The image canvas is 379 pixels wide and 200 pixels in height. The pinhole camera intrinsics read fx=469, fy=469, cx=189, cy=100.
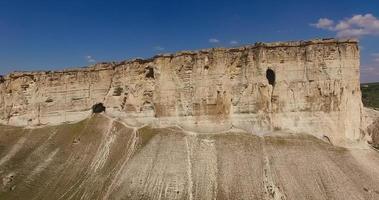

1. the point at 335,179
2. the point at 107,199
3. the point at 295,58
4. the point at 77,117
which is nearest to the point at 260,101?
the point at 295,58

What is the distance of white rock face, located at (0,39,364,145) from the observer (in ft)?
150

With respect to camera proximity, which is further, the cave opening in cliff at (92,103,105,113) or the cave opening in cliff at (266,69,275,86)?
the cave opening in cliff at (92,103,105,113)

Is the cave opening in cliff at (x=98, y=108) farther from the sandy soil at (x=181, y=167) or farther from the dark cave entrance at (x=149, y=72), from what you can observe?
the dark cave entrance at (x=149, y=72)

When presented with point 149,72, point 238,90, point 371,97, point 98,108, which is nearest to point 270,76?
point 238,90

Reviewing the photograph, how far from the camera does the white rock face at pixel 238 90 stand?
150 feet

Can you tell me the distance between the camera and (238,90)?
49.3 meters

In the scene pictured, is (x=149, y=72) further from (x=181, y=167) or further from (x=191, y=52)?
(x=181, y=167)

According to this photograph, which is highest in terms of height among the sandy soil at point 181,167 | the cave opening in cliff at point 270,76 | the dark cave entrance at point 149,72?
the dark cave entrance at point 149,72

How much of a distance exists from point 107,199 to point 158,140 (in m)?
8.51

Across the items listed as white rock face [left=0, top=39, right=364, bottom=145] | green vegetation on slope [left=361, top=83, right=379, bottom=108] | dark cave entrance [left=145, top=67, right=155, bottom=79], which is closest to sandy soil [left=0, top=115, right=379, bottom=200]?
white rock face [left=0, top=39, right=364, bottom=145]

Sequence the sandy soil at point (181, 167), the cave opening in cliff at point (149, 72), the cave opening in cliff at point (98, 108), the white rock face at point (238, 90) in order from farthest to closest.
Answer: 1. the cave opening in cliff at point (98, 108)
2. the cave opening in cliff at point (149, 72)
3. the white rock face at point (238, 90)
4. the sandy soil at point (181, 167)

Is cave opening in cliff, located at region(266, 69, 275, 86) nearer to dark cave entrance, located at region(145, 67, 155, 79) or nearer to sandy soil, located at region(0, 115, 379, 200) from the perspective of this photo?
sandy soil, located at region(0, 115, 379, 200)

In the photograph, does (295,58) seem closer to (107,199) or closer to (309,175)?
(309,175)

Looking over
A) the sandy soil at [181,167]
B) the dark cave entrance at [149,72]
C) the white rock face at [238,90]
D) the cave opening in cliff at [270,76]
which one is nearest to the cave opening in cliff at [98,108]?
the white rock face at [238,90]
